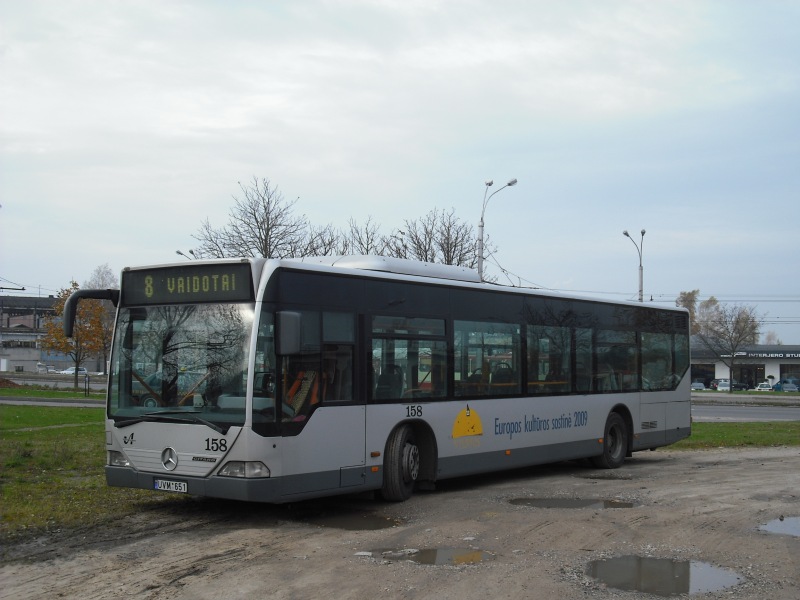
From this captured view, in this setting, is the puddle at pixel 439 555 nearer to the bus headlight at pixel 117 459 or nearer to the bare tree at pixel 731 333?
the bus headlight at pixel 117 459

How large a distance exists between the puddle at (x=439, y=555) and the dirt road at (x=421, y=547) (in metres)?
0.02

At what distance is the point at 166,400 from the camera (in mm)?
10078

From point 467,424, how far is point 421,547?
406cm

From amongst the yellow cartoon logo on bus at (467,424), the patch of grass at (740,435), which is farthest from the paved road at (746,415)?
the yellow cartoon logo on bus at (467,424)

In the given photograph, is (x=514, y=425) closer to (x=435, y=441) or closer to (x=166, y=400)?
(x=435, y=441)

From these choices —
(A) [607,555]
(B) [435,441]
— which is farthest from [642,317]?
(A) [607,555]

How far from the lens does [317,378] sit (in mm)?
10219

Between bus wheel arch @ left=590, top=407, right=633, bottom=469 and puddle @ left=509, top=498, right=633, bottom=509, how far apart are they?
422 centimetres

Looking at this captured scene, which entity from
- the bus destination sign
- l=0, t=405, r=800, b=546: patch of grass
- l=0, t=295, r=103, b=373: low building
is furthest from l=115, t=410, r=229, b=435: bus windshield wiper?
l=0, t=295, r=103, b=373: low building

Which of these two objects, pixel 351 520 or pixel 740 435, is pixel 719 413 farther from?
pixel 351 520

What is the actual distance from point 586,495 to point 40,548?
7.16 m

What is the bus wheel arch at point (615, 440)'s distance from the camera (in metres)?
16.1

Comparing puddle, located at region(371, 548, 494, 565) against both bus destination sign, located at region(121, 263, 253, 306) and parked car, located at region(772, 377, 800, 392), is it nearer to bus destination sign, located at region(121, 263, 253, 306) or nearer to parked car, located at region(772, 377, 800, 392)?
bus destination sign, located at region(121, 263, 253, 306)

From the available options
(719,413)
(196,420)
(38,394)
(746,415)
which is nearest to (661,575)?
(196,420)
